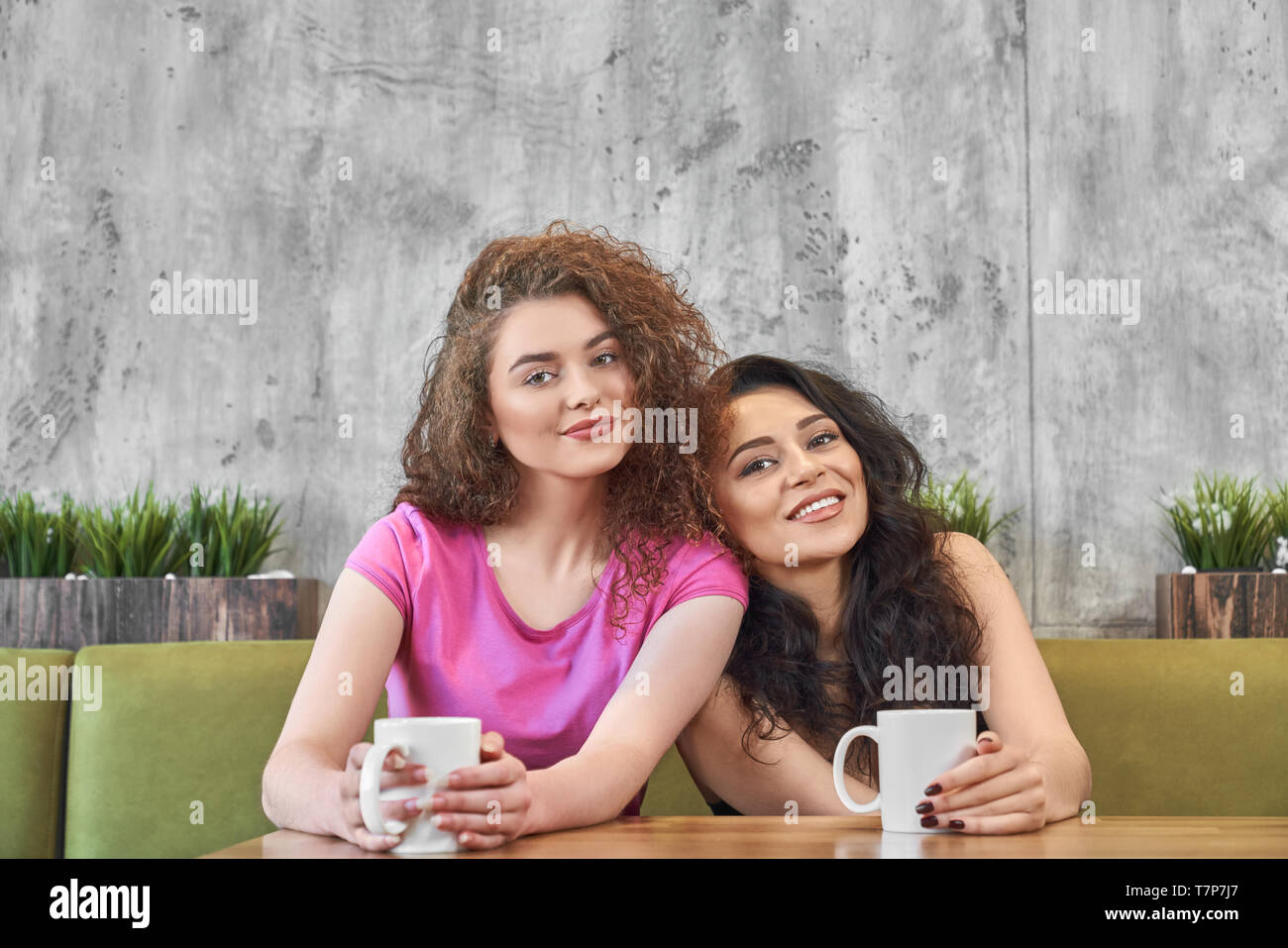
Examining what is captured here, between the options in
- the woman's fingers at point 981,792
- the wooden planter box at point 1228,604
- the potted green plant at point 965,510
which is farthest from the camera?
the potted green plant at point 965,510

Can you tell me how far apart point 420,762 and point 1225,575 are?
192 centimetres

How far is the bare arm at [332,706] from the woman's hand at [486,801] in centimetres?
17

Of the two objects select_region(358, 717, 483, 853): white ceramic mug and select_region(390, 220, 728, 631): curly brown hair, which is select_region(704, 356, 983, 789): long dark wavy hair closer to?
select_region(390, 220, 728, 631): curly brown hair

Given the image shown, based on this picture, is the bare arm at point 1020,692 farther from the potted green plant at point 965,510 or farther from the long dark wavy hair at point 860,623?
the potted green plant at point 965,510

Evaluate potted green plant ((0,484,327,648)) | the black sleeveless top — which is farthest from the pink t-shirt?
potted green plant ((0,484,327,648))

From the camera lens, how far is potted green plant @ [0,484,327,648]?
221 centimetres

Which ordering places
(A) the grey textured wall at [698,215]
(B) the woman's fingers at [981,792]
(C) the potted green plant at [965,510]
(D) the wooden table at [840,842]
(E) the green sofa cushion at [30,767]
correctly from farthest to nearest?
(A) the grey textured wall at [698,215], (C) the potted green plant at [965,510], (E) the green sofa cushion at [30,767], (B) the woman's fingers at [981,792], (D) the wooden table at [840,842]

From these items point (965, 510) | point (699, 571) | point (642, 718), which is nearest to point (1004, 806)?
point (642, 718)

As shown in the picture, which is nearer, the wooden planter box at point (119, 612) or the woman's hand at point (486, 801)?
the woman's hand at point (486, 801)

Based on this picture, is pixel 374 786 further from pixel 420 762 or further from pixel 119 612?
pixel 119 612

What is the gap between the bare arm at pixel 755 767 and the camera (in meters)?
1.38

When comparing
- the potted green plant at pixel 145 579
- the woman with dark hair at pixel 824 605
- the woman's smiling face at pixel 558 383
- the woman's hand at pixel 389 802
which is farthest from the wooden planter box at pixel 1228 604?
the woman's hand at pixel 389 802

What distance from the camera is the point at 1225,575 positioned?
2.25 meters
